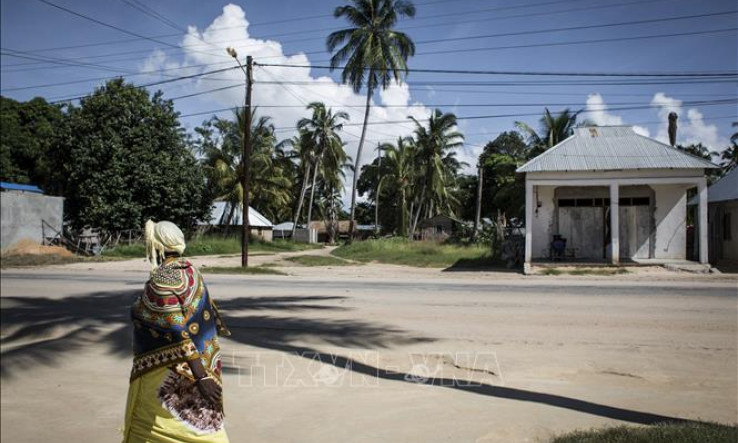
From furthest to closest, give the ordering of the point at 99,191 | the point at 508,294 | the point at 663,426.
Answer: the point at 99,191
the point at 508,294
the point at 663,426

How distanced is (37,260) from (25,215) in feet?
13.0

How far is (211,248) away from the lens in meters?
33.2

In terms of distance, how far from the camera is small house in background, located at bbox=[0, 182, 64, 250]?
84.3ft

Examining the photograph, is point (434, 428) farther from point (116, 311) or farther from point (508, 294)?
point (508, 294)

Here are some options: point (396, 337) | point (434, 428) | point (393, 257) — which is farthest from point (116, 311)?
point (393, 257)

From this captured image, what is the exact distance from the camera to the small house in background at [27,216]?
2569 cm

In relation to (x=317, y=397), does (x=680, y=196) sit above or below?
above

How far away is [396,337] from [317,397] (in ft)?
8.81

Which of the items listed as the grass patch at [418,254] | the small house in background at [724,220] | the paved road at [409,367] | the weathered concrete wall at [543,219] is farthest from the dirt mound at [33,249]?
the small house in background at [724,220]

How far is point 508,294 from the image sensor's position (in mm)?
12898

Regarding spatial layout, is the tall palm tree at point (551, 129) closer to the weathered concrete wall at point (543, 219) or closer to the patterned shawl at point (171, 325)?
the weathered concrete wall at point (543, 219)

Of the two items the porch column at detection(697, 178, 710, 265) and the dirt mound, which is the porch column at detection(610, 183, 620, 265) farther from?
the dirt mound

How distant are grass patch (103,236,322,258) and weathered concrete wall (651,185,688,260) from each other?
2281 cm

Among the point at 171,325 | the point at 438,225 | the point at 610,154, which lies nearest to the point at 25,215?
the point at 610,154
